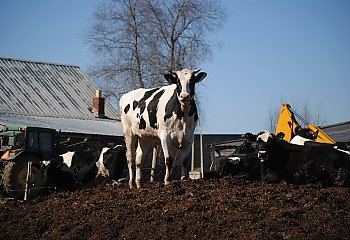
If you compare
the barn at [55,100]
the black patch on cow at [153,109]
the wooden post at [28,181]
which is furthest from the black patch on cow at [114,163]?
the barn at [55,100]

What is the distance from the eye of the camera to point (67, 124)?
3238 centimetres

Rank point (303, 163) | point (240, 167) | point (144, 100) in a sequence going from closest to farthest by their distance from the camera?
point (303, 163) → point (144, 100) → point (240, 167)

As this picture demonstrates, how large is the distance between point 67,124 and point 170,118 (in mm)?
19810

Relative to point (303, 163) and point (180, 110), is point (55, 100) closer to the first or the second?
point (180, 110)

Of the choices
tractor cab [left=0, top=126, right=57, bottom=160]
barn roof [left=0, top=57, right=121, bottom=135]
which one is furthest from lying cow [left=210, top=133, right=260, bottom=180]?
barn roof [left=0, top=57, right=121, bottom=135]

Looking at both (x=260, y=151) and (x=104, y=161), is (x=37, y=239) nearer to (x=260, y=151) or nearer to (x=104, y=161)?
(x=260, y=151)

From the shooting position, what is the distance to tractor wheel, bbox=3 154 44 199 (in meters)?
17.9

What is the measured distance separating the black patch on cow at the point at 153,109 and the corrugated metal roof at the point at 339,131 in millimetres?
10012

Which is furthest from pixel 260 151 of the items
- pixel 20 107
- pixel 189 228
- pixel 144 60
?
pixel 144 60

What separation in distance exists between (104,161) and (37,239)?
32.4 feet

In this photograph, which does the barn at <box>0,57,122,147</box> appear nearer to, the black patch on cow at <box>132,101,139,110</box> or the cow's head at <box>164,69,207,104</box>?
the black patch on cow at <box>132,101,139,110</box>

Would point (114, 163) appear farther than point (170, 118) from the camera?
Yes

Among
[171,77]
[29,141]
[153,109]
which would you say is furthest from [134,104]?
[29,141]

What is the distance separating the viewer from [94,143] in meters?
29.0
